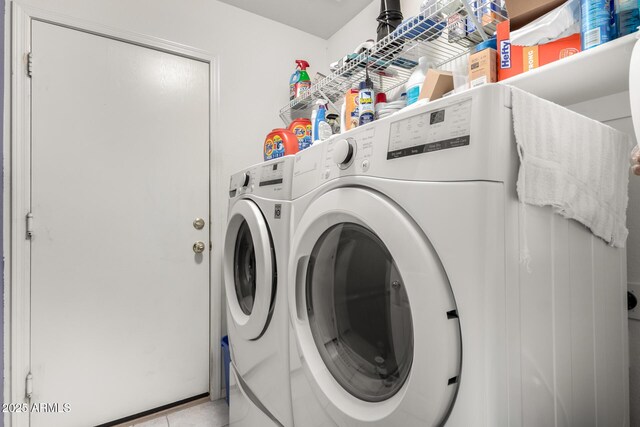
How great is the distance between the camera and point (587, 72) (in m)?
0.82

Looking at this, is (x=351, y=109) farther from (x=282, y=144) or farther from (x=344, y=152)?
(x=344, y=152)

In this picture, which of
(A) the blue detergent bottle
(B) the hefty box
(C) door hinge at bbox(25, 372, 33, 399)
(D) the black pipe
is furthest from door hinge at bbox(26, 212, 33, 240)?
(A) the blue detergent bottle

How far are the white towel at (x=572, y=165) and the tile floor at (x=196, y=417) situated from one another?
74.0 inches

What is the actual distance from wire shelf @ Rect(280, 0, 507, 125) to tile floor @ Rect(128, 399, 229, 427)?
6.34 feet

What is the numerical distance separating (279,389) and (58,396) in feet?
4.30

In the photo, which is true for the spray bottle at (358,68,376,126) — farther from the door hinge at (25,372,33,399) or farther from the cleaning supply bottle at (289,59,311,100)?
the door hinge at (25,372,33,399)

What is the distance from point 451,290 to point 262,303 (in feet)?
2.42

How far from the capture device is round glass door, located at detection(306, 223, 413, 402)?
2.39 ft

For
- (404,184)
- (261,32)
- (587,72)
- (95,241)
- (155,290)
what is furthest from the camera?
(261,32)

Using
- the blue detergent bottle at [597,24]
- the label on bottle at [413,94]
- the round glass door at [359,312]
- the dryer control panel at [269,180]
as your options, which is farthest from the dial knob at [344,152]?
the blue detergent bottle at [597,24]

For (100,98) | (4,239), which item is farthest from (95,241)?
(100,98)

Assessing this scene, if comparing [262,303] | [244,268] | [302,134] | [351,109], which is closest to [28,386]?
[244,268]

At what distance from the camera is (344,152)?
784 millimetres

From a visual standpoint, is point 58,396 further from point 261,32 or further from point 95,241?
point 261,32
